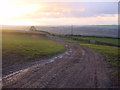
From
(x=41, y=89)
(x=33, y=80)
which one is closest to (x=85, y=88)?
(x=41, y=89)

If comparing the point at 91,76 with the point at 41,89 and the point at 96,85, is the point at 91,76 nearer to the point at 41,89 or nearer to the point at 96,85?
the point at 96,85

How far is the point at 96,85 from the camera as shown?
996 cm

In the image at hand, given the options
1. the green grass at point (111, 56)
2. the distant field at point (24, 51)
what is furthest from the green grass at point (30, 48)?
the green grass at point (111, 56)

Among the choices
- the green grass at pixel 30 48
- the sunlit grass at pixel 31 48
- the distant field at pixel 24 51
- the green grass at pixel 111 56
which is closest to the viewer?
the green grass at pixel 111 56

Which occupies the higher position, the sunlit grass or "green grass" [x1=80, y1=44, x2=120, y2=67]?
the sunlit grass

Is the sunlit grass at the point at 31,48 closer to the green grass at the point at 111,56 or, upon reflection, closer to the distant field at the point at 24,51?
the distant field at the point at 24,51

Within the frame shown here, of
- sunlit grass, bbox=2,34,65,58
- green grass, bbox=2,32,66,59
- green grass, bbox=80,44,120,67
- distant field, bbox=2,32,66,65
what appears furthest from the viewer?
sunlit grass, bbox=2,34,65,58

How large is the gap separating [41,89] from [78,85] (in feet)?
8.97

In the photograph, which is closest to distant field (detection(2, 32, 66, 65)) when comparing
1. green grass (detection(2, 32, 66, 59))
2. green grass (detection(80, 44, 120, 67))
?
green grass (detection(2, 32, 66, 59))

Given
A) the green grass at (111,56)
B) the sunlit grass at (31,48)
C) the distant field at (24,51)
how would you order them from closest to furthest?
the green grass at (111,56)
the distant field at (24,51)
the sunlit grass at (31,48)

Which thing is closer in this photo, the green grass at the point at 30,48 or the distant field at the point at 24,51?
the distant field at the point at 24,51

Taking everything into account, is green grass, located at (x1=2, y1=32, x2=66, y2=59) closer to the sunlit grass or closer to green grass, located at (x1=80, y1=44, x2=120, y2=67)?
the sunlit grass

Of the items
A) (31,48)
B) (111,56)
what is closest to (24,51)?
(31,48)

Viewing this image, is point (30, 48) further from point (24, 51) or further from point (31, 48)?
point (24, 51)
